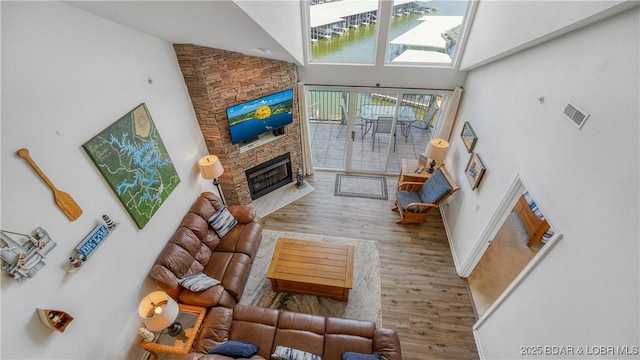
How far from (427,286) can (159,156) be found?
4259 mm

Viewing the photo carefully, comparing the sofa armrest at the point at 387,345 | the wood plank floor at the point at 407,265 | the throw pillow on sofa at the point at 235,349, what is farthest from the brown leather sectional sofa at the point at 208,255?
the sofa armrest at the point at 387,345

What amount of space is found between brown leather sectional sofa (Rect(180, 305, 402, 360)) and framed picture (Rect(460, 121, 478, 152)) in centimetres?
293

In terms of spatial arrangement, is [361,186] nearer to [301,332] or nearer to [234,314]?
[301,332]

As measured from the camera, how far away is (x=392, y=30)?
14.8 feet

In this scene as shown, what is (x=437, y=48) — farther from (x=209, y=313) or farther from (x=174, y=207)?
(x=209, y=313)

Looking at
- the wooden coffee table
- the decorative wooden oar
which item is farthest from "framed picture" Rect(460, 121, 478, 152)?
the decorative wooden oar

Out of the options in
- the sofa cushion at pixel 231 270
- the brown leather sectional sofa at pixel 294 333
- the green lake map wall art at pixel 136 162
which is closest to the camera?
the green lake map wall art at pixel 136 162

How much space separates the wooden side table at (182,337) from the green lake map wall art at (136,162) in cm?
121

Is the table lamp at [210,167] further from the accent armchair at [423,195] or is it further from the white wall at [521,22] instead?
the white wall at [521,22]

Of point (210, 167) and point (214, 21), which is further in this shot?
point (210, 167)

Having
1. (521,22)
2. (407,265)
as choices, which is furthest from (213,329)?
(521,22)

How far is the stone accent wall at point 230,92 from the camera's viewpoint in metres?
3.78

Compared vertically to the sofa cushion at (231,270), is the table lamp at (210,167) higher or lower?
higher

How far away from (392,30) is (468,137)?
2.23 m
